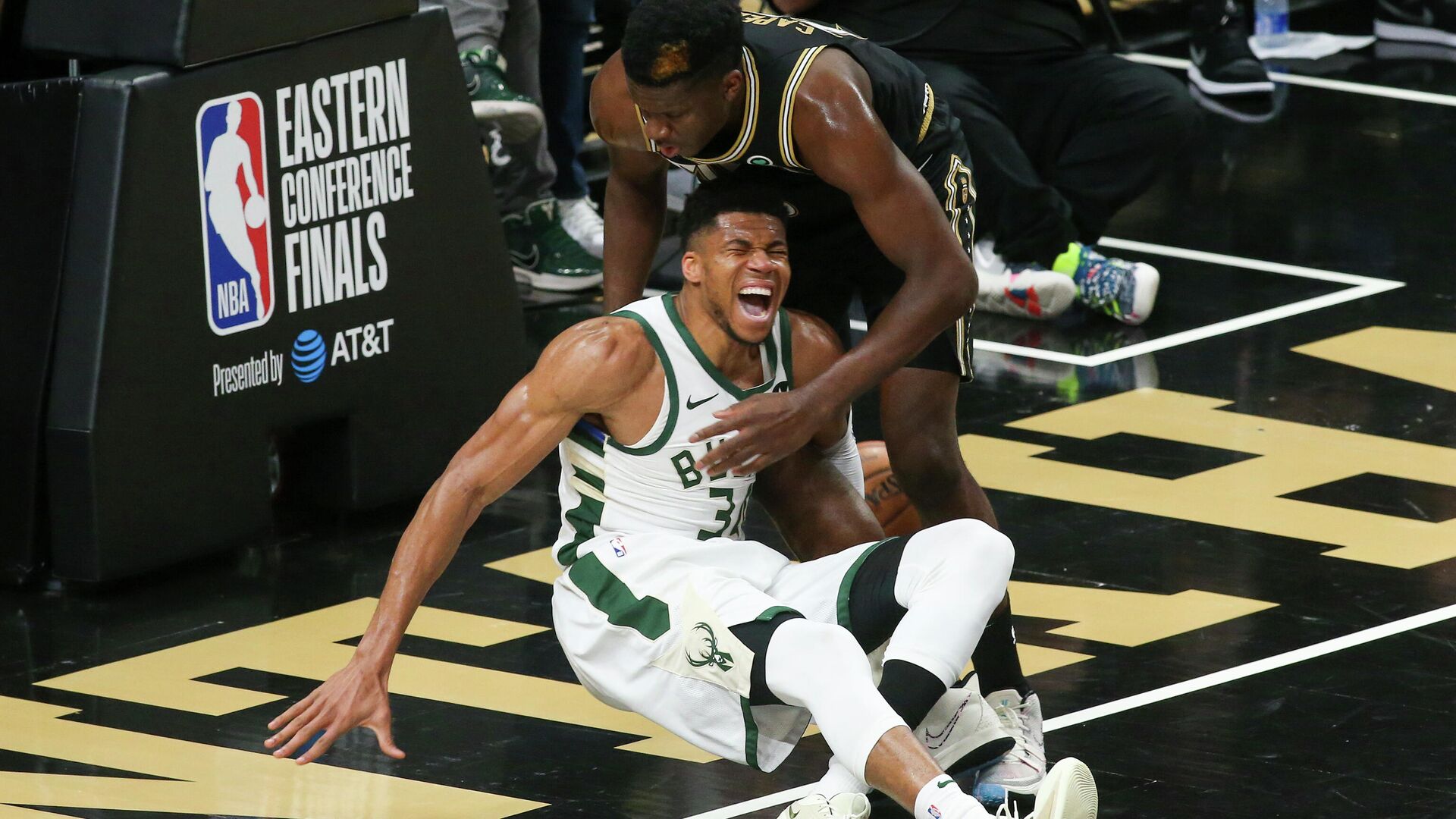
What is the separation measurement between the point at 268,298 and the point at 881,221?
1.93 metres

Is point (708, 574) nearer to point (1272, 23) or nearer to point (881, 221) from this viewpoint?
point (881, 221)

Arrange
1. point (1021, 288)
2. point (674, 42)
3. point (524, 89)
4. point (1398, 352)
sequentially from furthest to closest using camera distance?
point (524, 89) < point (1021, 288) < point (1398, 352) < point (674, 42)

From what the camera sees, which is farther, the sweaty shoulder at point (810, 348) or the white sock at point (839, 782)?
the sweaty shoulder at point (810, 348)

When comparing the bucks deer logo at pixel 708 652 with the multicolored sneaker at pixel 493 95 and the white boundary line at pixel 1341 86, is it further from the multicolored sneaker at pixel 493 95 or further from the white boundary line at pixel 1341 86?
the white boundary line at pixel 1341 86

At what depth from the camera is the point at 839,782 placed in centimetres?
369

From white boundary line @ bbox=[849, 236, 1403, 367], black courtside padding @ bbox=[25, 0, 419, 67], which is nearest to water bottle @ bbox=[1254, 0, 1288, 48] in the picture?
white boundary line @ bbox=[849, 236, 1403, 367]

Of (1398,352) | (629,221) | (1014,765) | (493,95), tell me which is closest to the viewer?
(1014,765)

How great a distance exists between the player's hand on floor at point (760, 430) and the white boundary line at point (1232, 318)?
113 inches

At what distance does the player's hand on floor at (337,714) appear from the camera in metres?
3.62

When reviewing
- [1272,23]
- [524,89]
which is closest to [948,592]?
[524,89]

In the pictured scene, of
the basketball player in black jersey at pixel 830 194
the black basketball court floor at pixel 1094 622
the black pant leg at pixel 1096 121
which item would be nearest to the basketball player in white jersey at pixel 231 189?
the black basketball court floor at pixel 1094 622

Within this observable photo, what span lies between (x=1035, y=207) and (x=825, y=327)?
3085 mm

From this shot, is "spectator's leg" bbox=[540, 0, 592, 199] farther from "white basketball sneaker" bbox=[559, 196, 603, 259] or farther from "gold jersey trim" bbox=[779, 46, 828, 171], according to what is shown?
"gold jersey trim" bbox=[779, 46, 828, 171]

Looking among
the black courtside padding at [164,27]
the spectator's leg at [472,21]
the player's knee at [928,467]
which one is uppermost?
the black courtside padding at [164,27]
